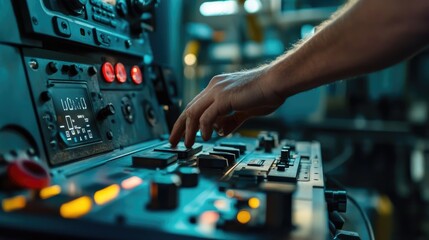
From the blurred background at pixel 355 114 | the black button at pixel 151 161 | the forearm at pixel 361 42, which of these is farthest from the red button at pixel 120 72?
the blurred background at pixel 355 114

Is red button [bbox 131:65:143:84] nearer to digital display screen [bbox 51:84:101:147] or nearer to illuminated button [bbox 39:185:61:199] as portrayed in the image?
digital display screen [bbox 51:84:101:147]

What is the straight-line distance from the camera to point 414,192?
2797mm

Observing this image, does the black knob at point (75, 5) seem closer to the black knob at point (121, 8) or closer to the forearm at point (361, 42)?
the black knob at point (121, 8)

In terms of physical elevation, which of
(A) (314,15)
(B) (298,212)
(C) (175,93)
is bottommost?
(B) (298,212)

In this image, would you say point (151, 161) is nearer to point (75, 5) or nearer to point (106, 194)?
point (106, 194)

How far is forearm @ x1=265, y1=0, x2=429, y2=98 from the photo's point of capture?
0.55 meters

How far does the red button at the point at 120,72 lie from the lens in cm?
102

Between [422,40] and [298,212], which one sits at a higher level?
[422,40]

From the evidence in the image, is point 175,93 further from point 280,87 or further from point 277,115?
point 277,115

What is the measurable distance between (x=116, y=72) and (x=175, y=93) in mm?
344

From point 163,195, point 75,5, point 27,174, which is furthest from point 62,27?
point 163,195

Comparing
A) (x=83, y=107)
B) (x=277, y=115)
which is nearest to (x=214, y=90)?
(x=83, y=107)

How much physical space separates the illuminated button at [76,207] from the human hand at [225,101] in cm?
39

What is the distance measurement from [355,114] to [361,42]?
2.51 metres
